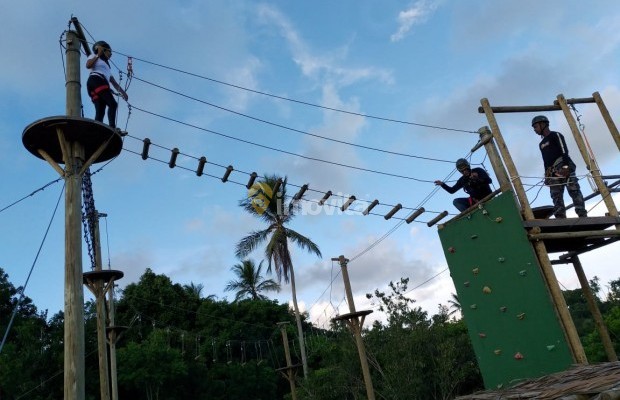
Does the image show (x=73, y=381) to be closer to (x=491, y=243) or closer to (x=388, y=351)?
(x=491, y=243)

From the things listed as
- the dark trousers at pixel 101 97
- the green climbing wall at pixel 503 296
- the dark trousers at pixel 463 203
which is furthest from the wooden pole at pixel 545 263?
the dark trousers at pixel 101 97

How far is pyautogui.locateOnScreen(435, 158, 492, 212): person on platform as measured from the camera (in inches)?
327

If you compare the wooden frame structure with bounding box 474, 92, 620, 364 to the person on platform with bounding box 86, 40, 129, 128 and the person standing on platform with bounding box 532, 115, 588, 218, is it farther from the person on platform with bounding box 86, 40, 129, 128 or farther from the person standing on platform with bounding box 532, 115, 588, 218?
the person on platform with bounding box 86, 40, 129, 128

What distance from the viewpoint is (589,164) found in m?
8.08

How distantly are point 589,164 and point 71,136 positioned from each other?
7.39 m

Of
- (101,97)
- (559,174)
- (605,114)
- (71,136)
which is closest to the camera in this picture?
(71,136)

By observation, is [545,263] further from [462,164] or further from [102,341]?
[102,341]

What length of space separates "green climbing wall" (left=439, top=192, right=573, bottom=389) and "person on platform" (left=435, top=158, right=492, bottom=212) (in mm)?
453

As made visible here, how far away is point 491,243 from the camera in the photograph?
7.68 metres

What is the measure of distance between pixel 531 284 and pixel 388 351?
11074 millimetres

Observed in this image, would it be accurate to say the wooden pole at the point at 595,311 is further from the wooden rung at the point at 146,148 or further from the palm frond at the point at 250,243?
the palm frond at the point at 250,243

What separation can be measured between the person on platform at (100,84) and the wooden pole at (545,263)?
553 cm

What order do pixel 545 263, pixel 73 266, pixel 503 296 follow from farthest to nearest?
pixel 503 296 → pixel 545 263 → pixel 73 266

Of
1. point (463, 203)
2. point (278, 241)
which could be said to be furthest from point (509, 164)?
point (278, 241)
